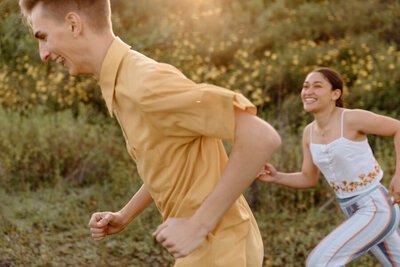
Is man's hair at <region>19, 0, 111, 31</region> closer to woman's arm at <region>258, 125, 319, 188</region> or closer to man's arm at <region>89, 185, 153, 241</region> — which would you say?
man's arm at <region>89, 185, 153, 241</region>

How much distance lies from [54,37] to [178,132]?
1.51 feet

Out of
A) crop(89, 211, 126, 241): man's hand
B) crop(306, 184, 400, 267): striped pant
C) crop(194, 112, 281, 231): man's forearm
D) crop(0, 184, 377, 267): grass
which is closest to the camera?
crop(194, 112, 281, 231): man's forearm

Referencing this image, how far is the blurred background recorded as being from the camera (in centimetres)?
423

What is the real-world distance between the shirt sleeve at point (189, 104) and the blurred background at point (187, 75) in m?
3.00

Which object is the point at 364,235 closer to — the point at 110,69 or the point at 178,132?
the point at 178,132

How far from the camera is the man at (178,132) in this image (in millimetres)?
1164

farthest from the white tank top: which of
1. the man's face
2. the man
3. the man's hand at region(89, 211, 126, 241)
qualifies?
the man's face

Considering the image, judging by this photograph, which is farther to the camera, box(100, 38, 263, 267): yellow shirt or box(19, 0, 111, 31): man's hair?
box(19, 0, 111, 31): man's hair

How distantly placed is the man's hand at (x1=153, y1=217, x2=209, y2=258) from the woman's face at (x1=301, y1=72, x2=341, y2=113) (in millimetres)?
1926

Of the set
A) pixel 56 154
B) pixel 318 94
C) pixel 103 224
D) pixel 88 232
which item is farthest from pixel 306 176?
pixel 56 154

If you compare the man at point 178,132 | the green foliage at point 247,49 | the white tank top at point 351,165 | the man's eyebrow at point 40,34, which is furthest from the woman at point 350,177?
the green foliage at point 247,49

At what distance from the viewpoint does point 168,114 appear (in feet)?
3.97

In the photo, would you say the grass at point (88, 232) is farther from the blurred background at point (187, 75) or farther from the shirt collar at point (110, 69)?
the shirt collar at point (110, 69)

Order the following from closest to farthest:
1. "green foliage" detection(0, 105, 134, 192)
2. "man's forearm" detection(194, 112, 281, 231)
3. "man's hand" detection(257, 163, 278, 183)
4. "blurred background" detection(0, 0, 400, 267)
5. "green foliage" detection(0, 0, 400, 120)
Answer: "man's forearm" detection(194, 112, 281, 231) < "man's hand" detection(257, 163, 278, 183) < "blurred background" detection(0, 0, 400, 267) < "green foliage" detection(0, 105, 134, 192) < "green foliage" detection(0, 0, 400, 120)
